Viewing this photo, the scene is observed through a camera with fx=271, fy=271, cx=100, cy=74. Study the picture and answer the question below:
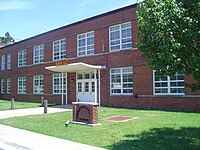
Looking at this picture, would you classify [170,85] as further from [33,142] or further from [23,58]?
[23,58]

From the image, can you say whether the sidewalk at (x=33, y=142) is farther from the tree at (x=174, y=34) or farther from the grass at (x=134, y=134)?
the tree at (x=174, y=34)

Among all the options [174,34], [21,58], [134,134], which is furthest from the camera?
[21,58]

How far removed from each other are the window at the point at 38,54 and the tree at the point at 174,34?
2536 cm

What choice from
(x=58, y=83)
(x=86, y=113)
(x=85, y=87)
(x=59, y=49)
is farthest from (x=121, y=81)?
(x=59, y=49)

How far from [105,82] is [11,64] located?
21201 millimetres

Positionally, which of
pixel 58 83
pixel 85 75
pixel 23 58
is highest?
pixel 23 58

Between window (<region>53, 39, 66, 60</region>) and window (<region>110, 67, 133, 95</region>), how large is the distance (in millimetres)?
7597

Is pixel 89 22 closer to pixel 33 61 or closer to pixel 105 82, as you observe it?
pixel 105 82

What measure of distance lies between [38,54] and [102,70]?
12.5 meters

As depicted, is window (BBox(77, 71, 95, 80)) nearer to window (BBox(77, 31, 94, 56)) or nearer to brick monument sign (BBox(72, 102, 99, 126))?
window (BBox(77, 31, 94, 56))

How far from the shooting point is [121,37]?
21875 millimetres

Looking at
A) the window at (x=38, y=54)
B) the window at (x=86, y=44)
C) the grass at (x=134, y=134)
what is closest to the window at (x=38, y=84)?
the window at (x=38, y=54)

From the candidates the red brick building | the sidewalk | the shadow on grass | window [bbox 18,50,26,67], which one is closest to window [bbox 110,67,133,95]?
the red brick building

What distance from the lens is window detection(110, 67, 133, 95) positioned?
21.1 meters
